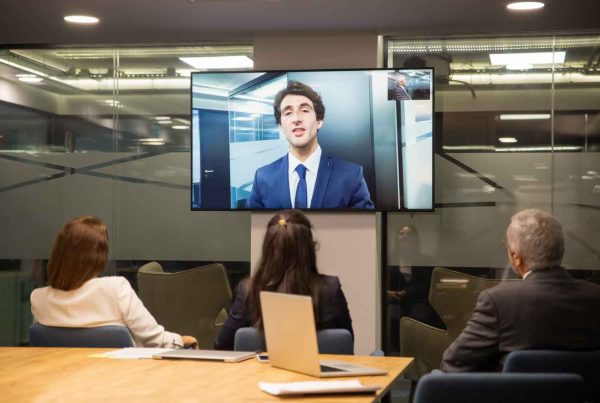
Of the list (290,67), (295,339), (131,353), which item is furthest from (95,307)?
(290,67)

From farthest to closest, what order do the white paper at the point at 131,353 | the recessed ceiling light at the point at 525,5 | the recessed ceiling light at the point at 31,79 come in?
the recessed ceiling light at the point at 31,79, the recessed ceiling light at the point at 525,5, the white paper at the point at 131,353

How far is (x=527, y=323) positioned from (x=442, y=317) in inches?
146

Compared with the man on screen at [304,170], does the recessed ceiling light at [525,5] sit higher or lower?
higher

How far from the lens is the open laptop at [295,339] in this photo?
348 centimetres

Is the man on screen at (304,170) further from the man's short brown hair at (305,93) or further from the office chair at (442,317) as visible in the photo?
the office chair at (442,317)

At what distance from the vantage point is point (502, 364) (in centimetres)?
364

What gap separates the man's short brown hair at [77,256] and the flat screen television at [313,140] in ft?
8.26

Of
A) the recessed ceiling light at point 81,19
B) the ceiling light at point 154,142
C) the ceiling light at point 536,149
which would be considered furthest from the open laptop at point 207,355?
the ceiling light at point 154,142

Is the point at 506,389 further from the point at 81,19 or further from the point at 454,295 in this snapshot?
the point at 81,19

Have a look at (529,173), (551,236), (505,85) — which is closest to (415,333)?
(529,173)

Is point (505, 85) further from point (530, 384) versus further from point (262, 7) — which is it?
point (530, 384)

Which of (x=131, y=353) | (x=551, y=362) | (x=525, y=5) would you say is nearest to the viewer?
(x=551, y=362)

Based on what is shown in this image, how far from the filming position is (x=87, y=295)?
464cm

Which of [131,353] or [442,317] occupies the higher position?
[131,353]
